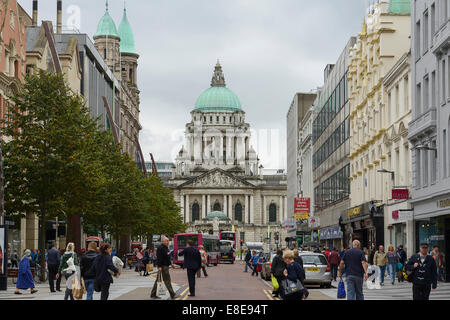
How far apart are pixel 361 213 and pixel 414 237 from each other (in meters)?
12.8

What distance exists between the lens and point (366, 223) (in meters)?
53.9

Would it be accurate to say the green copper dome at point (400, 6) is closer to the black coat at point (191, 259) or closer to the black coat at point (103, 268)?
the black coat at point (191, 259)

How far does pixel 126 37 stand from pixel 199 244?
63.5 meters

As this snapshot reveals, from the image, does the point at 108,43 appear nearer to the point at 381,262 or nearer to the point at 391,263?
the point at 391,263

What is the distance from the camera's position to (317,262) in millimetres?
35844

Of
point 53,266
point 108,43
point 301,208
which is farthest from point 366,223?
point 108,43

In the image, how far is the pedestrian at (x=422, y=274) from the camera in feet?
64.8

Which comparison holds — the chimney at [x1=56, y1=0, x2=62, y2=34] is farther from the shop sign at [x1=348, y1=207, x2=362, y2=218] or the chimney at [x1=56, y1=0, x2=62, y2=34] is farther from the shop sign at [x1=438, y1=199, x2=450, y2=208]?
the shop sign at [x1=438, y1=199, x2=450, y2=208]

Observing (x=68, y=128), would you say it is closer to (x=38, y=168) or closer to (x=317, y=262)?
(x=38, y=168)

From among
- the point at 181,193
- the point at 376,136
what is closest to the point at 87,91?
the point at 376,136

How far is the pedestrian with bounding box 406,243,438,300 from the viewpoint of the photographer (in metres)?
19.8

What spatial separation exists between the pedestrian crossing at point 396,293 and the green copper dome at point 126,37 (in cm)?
10141
